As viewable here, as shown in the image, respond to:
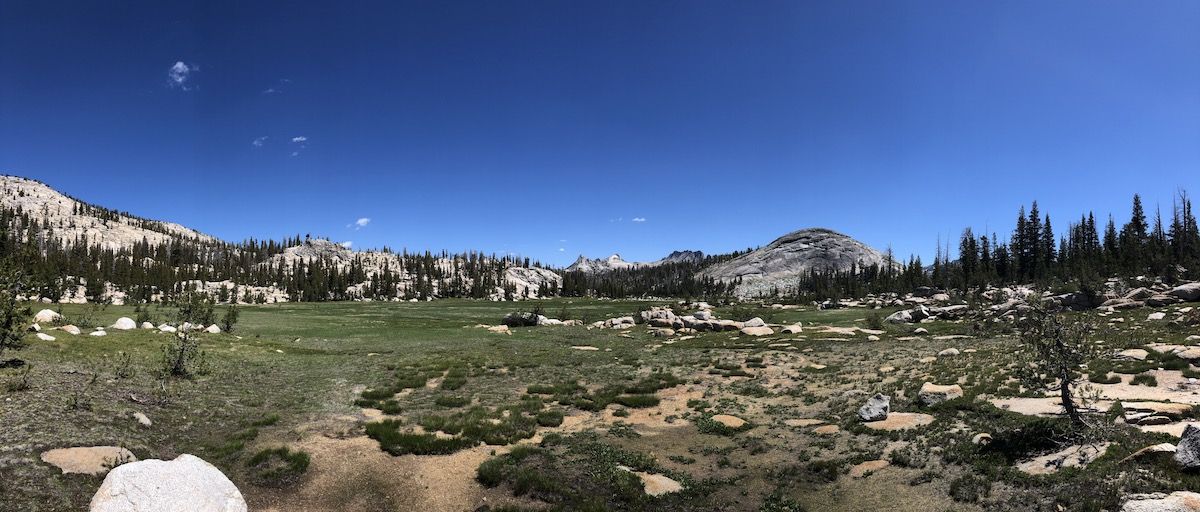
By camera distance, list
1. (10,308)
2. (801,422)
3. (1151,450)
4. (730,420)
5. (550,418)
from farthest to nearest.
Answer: (550,418) < (730,420) < (801,422) < (10,308) < (1151,450)

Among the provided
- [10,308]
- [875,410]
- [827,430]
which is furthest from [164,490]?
[875,410]

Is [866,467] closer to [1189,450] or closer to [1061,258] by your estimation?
[1189,450]

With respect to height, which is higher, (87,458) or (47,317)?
(47,317)

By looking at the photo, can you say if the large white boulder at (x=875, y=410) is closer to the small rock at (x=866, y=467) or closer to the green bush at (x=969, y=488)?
the small rock at (x=866, y=467)

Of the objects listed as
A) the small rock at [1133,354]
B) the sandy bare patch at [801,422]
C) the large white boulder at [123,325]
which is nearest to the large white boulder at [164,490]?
the sandy bare patch at [801,422]

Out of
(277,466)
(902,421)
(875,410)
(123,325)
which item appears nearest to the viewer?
(277,466)

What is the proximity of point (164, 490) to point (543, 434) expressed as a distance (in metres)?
12.8

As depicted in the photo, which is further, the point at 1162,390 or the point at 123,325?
the point at 123,325

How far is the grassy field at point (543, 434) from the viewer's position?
14.0m

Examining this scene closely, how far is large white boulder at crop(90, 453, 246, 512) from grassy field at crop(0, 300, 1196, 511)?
9.68 feet

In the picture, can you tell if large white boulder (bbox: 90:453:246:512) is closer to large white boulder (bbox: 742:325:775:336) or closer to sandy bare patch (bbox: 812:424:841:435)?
sandy bare patch (bbox: 812:424:841:435)

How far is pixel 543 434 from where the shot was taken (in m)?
21.1

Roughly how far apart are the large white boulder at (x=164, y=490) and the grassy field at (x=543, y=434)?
9.68 ft

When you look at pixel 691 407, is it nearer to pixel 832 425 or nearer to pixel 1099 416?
pixel 832 425
